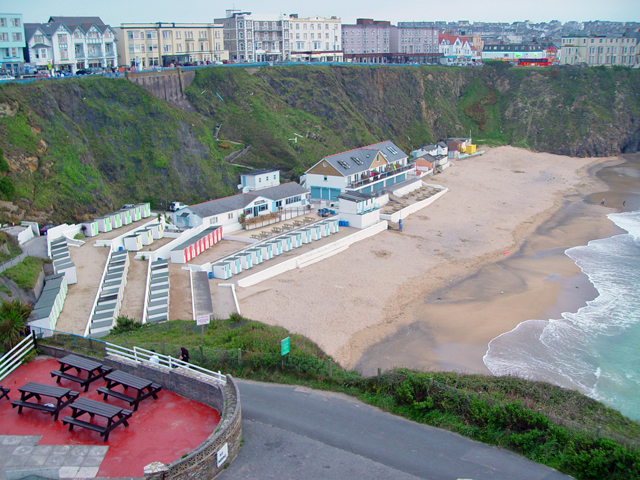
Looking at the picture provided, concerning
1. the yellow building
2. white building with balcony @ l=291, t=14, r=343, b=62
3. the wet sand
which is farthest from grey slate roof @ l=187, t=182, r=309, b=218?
white building with balcony @ l=291, t=14, r=343, b=62

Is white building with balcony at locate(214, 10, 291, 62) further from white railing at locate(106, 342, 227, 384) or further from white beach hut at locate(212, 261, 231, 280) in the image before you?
white railing at locate(106, 342, 227, 384)

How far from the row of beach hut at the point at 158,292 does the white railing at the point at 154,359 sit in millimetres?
7439

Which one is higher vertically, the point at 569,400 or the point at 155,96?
the point at 155,96

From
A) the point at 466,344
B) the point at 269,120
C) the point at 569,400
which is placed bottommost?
the point at 466,344

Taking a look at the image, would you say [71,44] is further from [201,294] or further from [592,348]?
[592,348]

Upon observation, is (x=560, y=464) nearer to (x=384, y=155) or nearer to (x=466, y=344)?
(x=466, y=344)

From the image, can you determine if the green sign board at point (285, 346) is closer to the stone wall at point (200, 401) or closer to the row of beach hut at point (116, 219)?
the stone wall at point (200, 401)

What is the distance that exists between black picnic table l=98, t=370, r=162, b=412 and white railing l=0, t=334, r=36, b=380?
262cm

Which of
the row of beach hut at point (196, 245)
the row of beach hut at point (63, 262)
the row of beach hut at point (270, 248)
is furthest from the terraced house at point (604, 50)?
the row of beach hut at point (63, 262)

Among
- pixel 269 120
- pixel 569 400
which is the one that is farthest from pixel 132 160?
pixel 569 400

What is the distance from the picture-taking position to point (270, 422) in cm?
1230

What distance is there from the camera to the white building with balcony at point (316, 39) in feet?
269

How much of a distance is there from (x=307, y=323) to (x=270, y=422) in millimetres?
11392

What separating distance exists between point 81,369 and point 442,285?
20.3 metres
